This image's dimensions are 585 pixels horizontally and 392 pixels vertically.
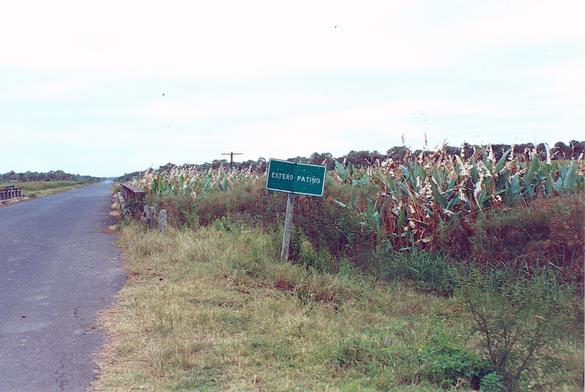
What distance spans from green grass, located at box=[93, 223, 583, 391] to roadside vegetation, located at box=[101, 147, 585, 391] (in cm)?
2

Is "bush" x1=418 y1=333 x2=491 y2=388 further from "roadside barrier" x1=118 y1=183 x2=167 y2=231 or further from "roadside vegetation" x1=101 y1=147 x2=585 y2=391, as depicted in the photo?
"roadside barrier" x1=118 y1=183 x2=167 y2=231

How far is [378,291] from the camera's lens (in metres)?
7.84

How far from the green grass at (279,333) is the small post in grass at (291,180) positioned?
645mm

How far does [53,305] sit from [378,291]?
4.20m

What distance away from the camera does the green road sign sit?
8875 mm

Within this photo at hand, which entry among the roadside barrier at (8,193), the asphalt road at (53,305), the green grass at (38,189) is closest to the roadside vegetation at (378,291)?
Answer: the asphalt road at (53,305)

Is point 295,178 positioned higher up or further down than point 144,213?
higher up

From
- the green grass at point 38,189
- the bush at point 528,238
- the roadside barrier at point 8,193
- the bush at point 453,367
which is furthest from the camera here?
the green grass at point 38,189

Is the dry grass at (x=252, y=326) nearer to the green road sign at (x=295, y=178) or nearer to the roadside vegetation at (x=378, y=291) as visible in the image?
the roadside vegetation at (x=378, y=291)

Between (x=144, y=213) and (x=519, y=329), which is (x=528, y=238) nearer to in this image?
(x=519, y=329)

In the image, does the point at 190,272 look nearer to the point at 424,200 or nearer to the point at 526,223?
the point at 424,200

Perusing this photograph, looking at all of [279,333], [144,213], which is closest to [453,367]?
[279,333]

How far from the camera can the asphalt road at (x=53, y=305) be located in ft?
16.2

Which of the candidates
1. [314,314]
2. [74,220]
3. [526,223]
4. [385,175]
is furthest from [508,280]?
[74,220]
